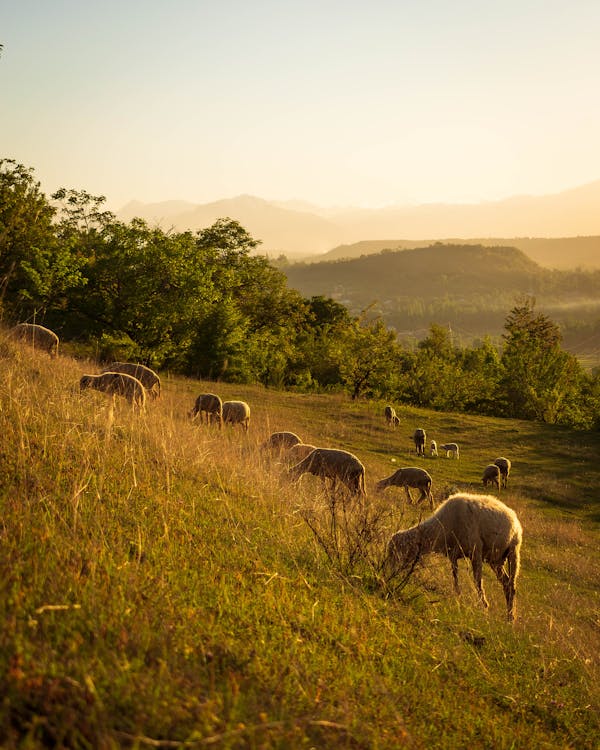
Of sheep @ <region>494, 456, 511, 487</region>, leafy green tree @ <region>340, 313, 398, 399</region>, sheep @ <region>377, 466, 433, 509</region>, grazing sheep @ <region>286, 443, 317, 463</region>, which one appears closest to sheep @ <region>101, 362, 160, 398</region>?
grazing sheep @ <region>286, 443, 317, 463</region>

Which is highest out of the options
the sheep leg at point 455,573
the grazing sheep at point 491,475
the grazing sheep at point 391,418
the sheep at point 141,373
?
the sheep at point 141,373

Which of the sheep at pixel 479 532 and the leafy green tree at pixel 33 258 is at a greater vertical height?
the leafy green tree at pixel 33 258

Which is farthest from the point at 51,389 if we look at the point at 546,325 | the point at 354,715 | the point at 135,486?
the point at 546,325

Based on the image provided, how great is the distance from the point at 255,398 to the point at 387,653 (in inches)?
1279

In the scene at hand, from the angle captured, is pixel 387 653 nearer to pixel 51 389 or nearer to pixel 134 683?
pixel 134 683

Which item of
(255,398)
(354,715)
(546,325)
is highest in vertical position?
(546,325)

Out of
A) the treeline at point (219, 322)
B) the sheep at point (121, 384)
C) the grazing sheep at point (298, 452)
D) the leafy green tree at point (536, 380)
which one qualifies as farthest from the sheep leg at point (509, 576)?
the leafy green tree at point (536, 380)

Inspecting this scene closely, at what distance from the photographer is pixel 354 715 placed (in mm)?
3000

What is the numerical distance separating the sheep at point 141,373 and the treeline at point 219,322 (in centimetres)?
300

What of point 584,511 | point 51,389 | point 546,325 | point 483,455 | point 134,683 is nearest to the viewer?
point 134,683

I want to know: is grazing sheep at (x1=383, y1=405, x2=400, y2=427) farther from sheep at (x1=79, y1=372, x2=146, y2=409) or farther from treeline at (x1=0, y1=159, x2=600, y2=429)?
sheep at (x1=79, y1=372, x2=146, y2=409)

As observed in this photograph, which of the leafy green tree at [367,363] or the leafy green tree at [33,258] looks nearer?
the leafy green tree at [33,258]

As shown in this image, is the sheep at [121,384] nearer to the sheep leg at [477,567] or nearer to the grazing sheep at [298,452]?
the grazing sheep at [298,452]

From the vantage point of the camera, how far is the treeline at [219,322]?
115 ft
